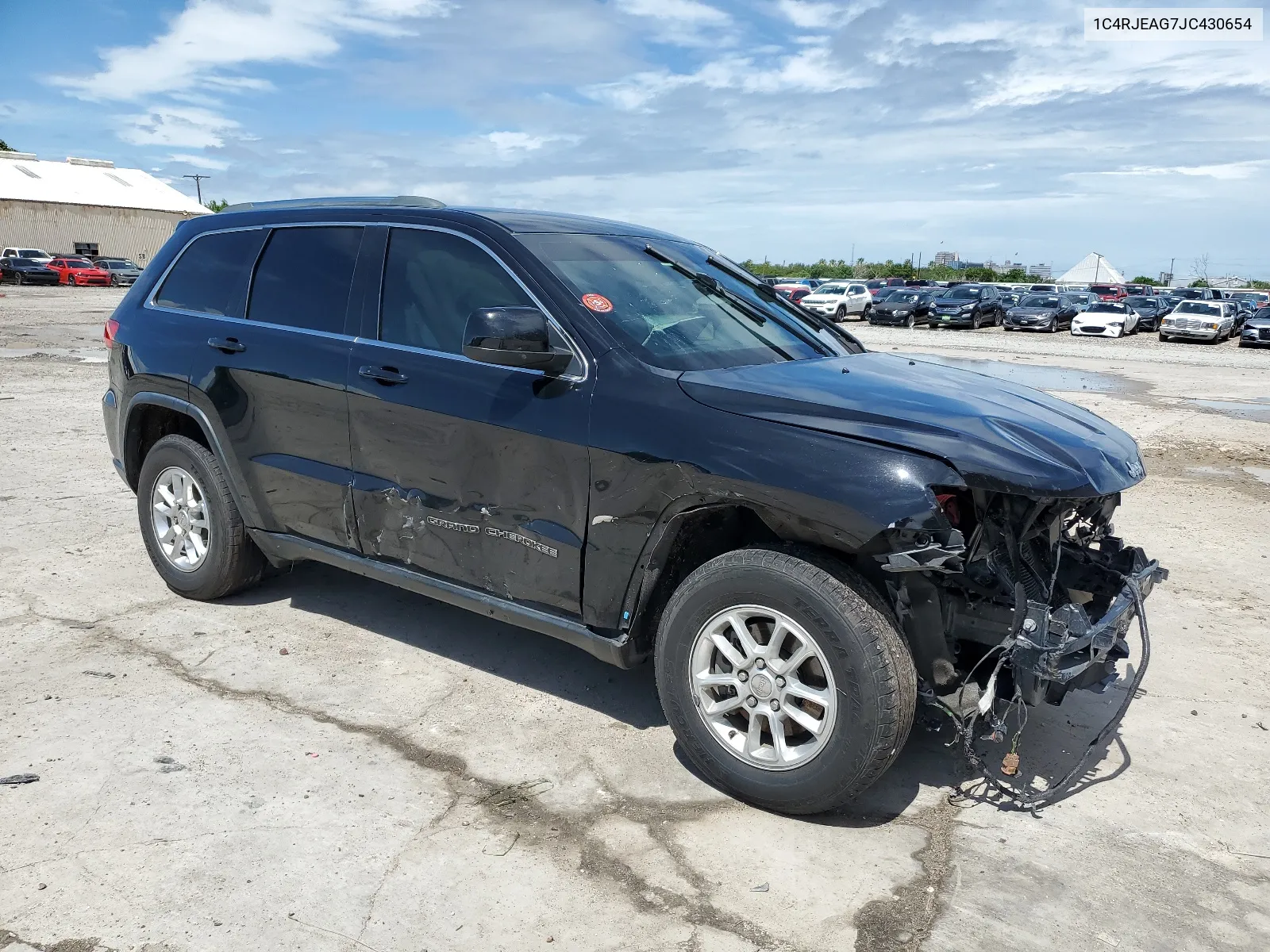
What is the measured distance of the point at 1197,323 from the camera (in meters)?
31.2

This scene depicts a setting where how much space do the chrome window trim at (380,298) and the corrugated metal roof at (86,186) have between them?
61667mm

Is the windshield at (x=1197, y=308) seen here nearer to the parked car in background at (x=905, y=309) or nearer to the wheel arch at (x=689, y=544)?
the parked car in background at (x=905, y=309)

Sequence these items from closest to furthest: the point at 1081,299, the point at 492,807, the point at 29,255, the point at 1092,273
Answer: the point at 492,807, the point at 1081,299, the point at 29,255, the point at 1092,273

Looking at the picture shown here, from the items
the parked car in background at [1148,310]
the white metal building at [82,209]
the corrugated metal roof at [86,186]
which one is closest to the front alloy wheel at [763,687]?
the parked car in background at [1148,310]

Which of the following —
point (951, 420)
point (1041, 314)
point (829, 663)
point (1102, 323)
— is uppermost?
point (1041, 314)

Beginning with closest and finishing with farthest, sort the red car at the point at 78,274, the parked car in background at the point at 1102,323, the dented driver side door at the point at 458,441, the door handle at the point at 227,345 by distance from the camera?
the dented driver side door at the point at 458,441
the door handle at the point at 227,345
the parked car in background at the point at 1102,323
the red car at the point at 78,274

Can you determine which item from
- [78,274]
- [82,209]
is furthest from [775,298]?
[82,209]

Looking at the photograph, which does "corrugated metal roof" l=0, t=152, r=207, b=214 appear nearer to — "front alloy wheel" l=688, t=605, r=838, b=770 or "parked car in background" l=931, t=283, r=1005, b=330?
"parked car in background" l=931, t=283, r=1005, b=330

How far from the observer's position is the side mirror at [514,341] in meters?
3.52

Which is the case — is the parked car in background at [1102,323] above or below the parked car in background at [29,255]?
below

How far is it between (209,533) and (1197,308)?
3504 centimetres

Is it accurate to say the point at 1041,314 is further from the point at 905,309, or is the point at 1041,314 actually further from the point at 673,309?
the point at 673,309

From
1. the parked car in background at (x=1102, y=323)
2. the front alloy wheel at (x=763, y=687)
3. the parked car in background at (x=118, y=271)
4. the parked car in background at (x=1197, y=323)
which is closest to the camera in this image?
the front alloy wheel at (x=763, y=687)

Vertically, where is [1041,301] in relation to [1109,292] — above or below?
below
